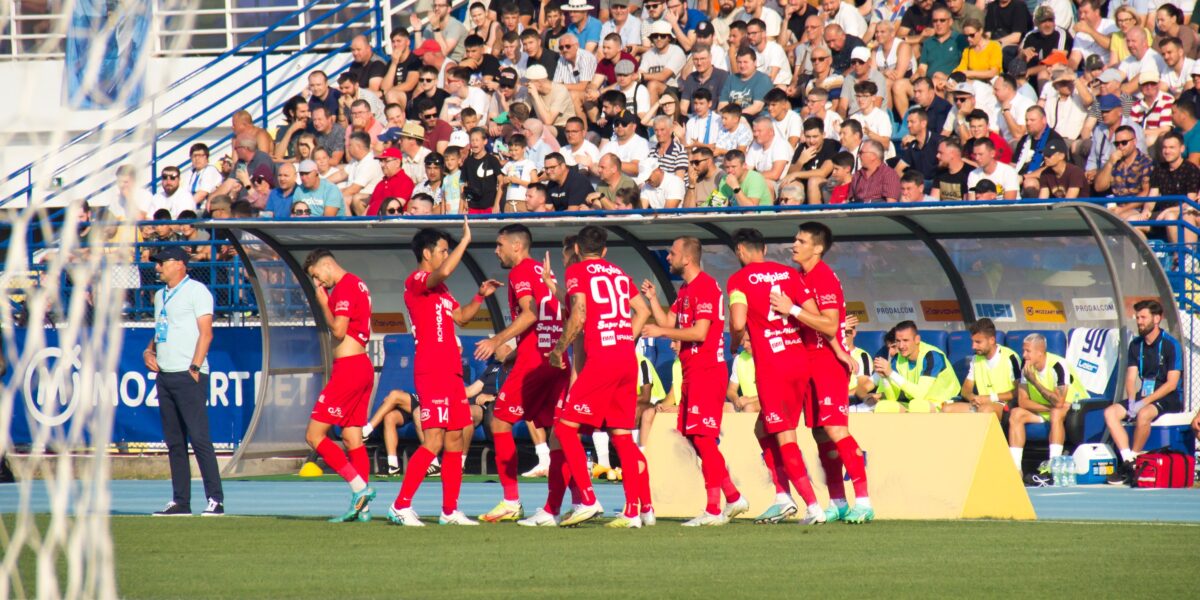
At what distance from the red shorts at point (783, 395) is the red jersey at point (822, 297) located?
23cm

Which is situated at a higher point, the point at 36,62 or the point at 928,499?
the point at 36,62

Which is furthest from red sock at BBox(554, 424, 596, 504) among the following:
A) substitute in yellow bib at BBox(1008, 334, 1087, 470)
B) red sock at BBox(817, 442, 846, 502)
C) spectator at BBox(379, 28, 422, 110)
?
spectator at BBox(379, 28, 422, 110)

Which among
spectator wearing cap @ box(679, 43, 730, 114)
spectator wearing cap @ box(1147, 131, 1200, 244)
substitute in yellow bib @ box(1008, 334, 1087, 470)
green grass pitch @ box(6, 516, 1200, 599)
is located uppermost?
spectator wearing cap @ box(679, 43, 730, 114)

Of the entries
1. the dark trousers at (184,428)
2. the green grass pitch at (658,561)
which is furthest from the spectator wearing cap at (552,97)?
the green grass pitch at (658,561)

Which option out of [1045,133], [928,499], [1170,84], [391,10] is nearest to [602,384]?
[928,499]

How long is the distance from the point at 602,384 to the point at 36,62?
6772 millimetres

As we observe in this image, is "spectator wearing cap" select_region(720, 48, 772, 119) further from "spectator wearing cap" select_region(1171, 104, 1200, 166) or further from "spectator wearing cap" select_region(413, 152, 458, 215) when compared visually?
"spectator wearing cap" select_region(1171, 104, 1200, 166)

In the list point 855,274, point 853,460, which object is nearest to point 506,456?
point 853,460

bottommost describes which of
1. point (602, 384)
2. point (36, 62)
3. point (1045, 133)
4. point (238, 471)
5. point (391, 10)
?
point (238, 471)

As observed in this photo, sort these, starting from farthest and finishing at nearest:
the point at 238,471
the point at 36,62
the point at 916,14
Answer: the point at 916,14 → the point at 238,471 → the point at 36,62

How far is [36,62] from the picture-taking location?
4652mm

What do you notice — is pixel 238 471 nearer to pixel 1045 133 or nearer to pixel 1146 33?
pixel 1045 133

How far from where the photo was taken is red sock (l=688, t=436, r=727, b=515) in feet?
37.9

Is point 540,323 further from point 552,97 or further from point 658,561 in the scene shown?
point 552,97
